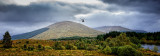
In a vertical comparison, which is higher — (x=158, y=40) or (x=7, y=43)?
(x=7, y=43)

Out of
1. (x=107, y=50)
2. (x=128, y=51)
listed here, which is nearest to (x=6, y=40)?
(x=107, y=50)

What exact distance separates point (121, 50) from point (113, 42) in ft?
42.8

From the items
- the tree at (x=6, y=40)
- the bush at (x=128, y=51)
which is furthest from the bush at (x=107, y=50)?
the tree at (x=6, y=40)

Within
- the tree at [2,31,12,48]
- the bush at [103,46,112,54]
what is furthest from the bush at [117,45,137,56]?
the tree at [2,31,12,48]

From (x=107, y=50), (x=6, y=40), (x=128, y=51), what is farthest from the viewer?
(x=6, y=40)

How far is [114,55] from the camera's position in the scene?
108 feet

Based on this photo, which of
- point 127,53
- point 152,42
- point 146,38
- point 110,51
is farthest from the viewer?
point 146,38

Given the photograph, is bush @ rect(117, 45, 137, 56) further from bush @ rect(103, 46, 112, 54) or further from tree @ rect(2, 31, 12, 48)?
tree @ rect(2, 31, 12, 48)

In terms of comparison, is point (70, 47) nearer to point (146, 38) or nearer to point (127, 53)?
point (127, 53)

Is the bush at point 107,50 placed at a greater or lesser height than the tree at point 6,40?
lesser

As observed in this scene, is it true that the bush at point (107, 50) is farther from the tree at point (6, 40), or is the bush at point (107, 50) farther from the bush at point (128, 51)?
the tree at point (6, 40)

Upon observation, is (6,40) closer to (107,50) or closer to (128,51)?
(107,50)

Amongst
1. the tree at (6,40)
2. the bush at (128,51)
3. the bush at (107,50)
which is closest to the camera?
the bush at (128,51)

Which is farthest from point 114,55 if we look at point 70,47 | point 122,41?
point 70,47
